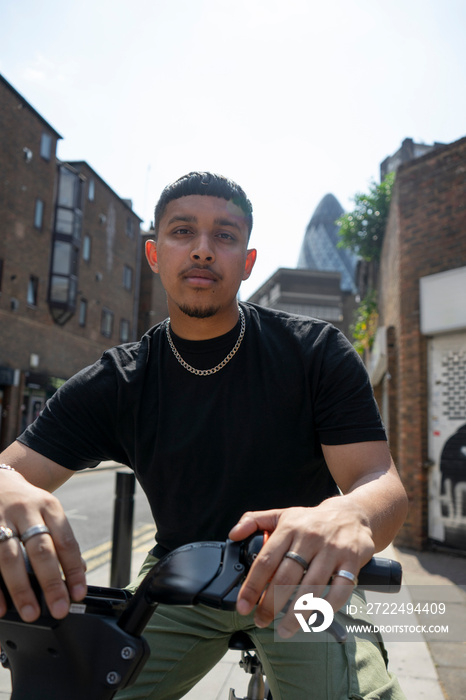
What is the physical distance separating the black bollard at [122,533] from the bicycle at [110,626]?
4382 millimetres

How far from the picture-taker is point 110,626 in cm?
102

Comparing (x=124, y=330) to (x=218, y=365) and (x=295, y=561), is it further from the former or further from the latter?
(x=295, y=561)

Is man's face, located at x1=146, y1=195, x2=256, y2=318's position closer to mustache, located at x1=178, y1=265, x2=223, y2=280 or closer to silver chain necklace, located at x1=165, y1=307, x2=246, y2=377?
mustache, located at x1=178, y1=265, x2=223, y2=280

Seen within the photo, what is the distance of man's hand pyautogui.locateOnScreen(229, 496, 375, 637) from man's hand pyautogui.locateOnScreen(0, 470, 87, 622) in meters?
0.31

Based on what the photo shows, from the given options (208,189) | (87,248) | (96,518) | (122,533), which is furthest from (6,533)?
(87,248)

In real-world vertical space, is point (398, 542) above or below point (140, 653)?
below

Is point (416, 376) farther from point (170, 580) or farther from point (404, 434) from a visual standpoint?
point (170, 580)

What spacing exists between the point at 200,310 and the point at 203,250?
213mm

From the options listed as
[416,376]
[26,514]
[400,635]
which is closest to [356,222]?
[416,376]

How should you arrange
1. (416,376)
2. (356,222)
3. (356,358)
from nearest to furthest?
(356,358), (416,376), (356,222)

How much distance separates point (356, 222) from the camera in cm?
1401

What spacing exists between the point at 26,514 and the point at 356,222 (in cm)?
1372

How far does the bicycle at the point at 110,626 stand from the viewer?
959mm

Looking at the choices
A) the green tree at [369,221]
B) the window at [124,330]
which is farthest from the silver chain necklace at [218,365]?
the window at [124,330]
